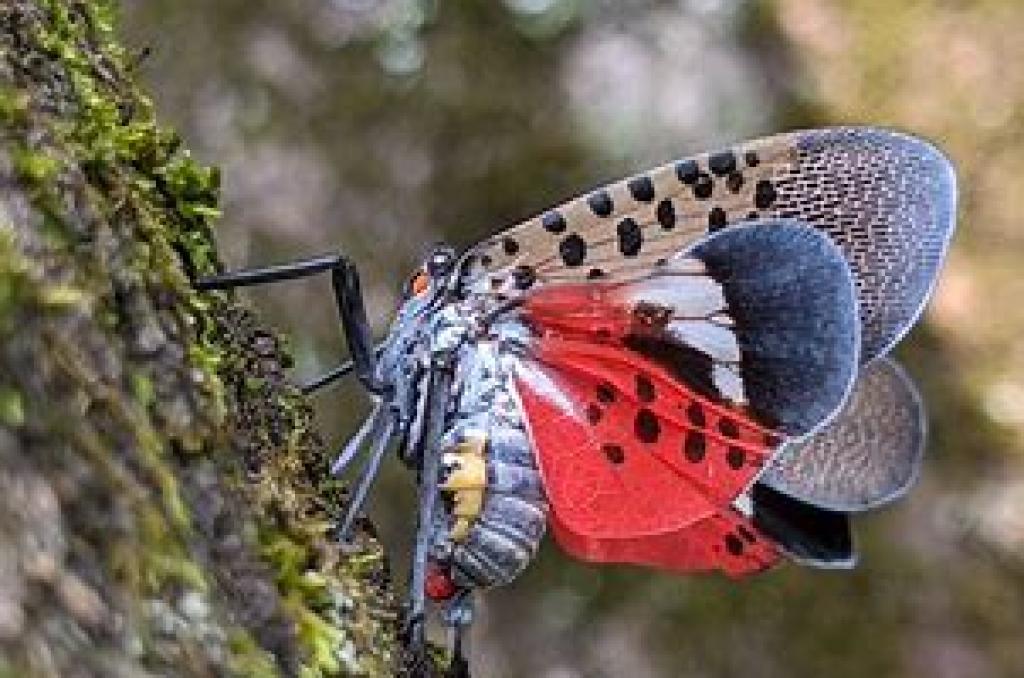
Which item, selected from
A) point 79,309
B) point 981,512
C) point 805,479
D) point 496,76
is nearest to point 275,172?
point 496,76

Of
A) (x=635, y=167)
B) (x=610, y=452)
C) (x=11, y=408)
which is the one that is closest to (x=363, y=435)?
(x=610, y=452)

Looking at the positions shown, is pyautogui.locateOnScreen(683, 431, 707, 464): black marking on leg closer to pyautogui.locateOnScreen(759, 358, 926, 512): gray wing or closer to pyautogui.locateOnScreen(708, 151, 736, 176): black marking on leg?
pyautogui.locateOnScreen(759, 358, 926, 512): gray wing

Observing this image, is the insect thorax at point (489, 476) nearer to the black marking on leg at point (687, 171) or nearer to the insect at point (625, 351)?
the insect at point (625, 351)

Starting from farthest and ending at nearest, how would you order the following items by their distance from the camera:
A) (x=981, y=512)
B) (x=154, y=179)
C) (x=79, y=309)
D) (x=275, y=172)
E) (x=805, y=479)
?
1. (x=275, y=172)
2. (x=981, y=512)
3. (x=805, y=479)
4. (x=154, y=179)
5. (x=79, y=309)

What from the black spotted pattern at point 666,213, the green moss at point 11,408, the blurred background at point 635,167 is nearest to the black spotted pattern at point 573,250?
the black spotted pattern at point 666,213

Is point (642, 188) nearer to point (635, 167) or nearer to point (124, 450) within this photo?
point (124, 450)

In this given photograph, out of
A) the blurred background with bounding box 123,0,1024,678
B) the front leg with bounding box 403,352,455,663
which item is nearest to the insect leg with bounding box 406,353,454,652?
the front leg with bounding box 403,352,455,663

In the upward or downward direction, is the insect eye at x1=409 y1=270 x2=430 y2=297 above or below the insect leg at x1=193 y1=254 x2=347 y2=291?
below

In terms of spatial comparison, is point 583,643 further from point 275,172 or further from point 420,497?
point 420,497
